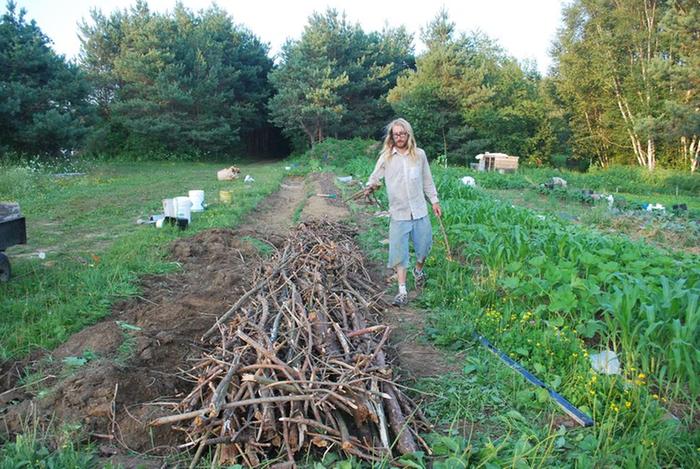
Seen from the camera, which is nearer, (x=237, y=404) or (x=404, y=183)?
(x=237, y=404)

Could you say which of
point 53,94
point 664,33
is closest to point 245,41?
point 53,94

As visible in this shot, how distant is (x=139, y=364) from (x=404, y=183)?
2.68 meters

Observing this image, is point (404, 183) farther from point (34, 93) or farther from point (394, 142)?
point (34, 93)

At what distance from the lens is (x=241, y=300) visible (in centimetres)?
380

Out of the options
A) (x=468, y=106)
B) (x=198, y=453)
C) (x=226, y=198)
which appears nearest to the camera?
(x=198, y=453)

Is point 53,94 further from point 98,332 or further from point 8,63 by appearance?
point 98,332

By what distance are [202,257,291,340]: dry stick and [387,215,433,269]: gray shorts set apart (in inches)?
39.5

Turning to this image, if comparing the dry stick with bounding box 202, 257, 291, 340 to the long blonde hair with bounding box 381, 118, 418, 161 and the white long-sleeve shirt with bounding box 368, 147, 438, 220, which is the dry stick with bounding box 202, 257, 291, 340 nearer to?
the white long-sleeve shirt with bounding box 368, 147, 438, 220

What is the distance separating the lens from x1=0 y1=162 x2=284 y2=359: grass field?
383cm

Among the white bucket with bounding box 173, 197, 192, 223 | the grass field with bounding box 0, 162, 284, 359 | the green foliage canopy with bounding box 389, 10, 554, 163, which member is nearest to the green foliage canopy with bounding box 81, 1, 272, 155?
the green foliage canopy with bounding box 389, 10, 554, 163

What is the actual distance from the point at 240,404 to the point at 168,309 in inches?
79.7

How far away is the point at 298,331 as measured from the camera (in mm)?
3059

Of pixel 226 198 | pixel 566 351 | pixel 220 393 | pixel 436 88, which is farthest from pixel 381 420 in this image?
pixel 436 88

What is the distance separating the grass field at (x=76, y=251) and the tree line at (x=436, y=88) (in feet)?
45.7
